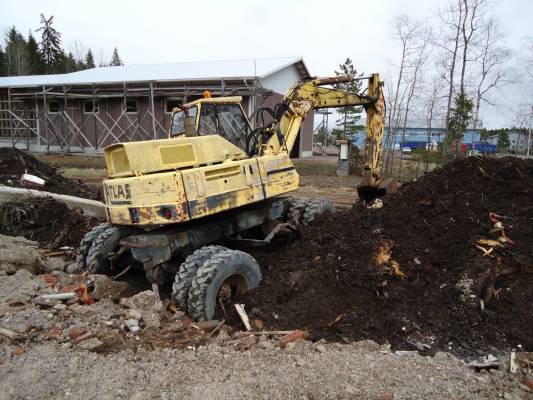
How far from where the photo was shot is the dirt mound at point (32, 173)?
10.6 meters

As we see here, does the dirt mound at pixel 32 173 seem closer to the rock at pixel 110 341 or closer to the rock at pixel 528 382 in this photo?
the rock at pixel 110 341

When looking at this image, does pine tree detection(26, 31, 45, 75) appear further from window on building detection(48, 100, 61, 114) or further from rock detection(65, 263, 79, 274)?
rock detection(65, 263, 79, 274)

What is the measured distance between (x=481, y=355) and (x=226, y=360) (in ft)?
8.19

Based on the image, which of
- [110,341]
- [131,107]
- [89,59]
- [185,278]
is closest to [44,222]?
[185,278]

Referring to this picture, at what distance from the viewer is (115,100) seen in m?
23.7

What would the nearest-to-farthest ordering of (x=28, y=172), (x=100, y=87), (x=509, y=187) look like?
1. (x=509, y=187)
2. (x=28, y=172)
3. (x=100, y=87)

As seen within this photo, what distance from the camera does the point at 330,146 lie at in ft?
160

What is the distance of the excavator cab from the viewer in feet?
20.4

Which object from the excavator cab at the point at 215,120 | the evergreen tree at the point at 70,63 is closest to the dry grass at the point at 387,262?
the excavator cab at the point at 215,120

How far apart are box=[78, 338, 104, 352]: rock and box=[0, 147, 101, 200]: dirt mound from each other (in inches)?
275

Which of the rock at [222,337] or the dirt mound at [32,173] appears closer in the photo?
the rock at [222,337]

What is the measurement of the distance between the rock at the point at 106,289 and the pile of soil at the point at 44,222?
2.92 meters

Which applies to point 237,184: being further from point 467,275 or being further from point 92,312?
point 467,275

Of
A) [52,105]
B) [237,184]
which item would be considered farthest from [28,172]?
[52,105]
